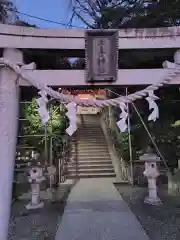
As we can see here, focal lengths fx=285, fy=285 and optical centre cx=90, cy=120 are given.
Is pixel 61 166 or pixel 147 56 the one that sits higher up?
pixel 147 56

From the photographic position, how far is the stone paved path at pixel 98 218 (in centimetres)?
401

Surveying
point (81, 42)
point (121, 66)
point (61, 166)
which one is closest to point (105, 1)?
point (121, 66)

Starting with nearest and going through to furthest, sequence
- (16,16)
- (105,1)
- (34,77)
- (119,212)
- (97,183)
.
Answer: (34,77) < (16,16) < (119,212) < (105,1) < (97,183)

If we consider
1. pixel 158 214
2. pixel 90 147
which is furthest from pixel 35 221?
pixel 90 147

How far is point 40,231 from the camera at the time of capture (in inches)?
169

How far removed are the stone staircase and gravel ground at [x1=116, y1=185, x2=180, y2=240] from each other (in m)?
2.85

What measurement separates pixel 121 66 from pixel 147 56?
40 cm

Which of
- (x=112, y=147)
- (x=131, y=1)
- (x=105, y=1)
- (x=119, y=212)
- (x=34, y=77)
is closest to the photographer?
(x=34, y=77)

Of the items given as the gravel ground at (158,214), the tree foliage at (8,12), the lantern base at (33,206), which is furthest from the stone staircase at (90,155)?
the tree foliage at (8,12)

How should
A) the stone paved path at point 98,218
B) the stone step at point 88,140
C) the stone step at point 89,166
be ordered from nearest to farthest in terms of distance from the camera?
the stone paved path at point 98,218 → the stone step at point 89,166 → the stone step at point 88,140

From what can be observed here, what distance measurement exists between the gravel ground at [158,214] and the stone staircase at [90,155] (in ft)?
9.36

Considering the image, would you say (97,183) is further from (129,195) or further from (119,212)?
(119,212)

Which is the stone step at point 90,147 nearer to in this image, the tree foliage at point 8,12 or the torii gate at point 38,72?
the tree foliage at point 8,12

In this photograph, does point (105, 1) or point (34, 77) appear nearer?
point (34, 77)
